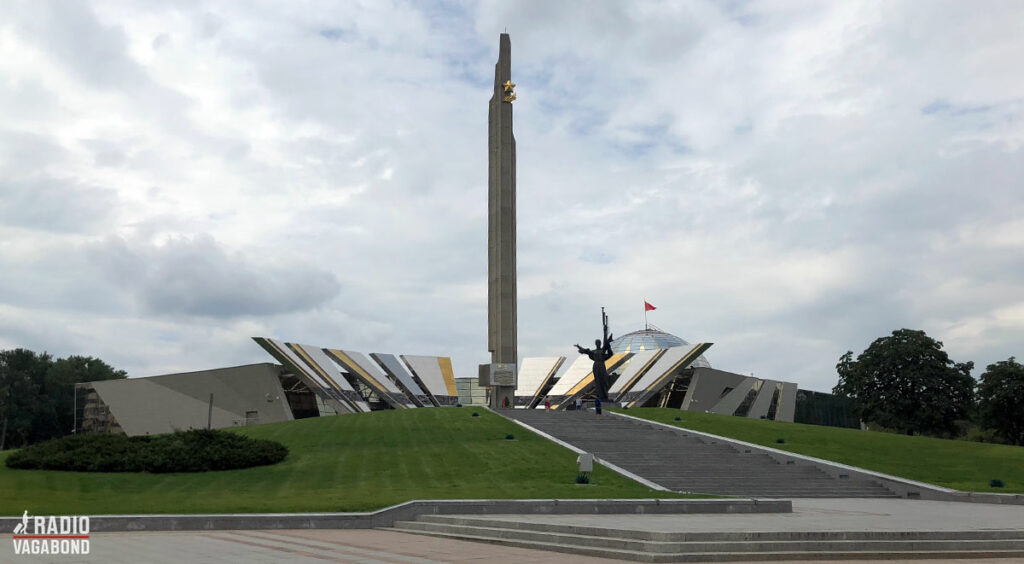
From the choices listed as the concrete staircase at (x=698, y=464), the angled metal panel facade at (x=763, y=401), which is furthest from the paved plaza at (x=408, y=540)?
the angled metal panel facade at (x=763, y=401)

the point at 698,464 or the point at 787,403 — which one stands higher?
the point at 787,403

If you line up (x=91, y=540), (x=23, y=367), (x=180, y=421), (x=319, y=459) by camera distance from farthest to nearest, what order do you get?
(x=23, y=367) < (x=180, y=421) < (x=319, y=459) < (x=91, y=540)

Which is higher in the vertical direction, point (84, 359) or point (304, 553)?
point (84, 359)

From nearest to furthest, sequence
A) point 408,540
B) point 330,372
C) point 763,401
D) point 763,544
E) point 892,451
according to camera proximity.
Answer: point 763,544 → point 408,540 → point 892,451 → point 330,372 → point 763,401

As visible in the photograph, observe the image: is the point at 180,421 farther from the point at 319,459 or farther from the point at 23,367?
the point at 23,367

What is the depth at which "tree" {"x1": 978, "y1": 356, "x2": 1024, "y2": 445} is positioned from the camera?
42.7 m

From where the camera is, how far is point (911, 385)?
44781 mm

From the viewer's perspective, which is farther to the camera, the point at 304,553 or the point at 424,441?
the point at 424,441

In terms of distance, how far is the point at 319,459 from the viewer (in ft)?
75.5

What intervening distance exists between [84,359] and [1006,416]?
2523 inches

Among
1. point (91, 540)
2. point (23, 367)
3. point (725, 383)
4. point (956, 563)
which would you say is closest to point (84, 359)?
point (23, 367)

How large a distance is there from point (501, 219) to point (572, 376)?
11.1 meters

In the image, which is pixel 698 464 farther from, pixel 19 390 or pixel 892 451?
pixel 19 390

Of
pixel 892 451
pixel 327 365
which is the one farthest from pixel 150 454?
pixel 327 365
